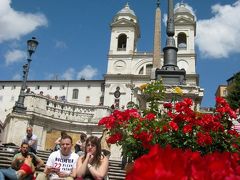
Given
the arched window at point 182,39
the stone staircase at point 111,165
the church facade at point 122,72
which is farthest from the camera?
the arched window at point 182,39

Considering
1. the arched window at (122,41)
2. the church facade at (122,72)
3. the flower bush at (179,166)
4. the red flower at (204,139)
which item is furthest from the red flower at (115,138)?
the arched window at (122,41)

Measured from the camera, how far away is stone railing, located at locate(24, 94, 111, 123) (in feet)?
78.6

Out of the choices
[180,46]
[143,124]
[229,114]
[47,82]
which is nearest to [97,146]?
[143,124]

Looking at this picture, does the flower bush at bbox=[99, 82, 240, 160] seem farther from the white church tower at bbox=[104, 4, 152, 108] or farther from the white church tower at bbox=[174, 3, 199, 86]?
the white church tower at bbox=[174, 3, 199, 86]

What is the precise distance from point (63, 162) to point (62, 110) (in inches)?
731

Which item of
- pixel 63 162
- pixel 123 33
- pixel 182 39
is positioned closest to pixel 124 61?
pixel 123 33

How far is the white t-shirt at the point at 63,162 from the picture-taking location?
6.71 meters

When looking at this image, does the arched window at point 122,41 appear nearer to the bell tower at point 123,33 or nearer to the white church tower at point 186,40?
the bell tower at point 123,33

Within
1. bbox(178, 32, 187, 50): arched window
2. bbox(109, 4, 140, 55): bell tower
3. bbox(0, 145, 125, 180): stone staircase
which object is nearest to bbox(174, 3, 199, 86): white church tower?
bbox(178, 32, 187, 50): arched window

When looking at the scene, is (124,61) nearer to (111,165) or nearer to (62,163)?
(111,165)

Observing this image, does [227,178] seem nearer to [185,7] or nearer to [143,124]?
[143,124]

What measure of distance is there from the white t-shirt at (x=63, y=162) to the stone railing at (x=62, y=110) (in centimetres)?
1701

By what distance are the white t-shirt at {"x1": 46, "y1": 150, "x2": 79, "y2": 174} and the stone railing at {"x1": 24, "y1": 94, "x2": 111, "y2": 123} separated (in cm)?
1701

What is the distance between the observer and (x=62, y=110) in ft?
82.4
